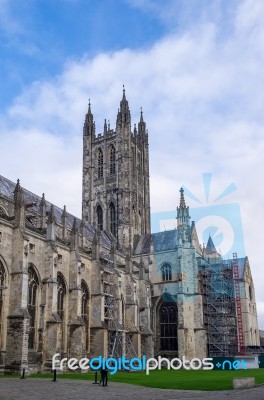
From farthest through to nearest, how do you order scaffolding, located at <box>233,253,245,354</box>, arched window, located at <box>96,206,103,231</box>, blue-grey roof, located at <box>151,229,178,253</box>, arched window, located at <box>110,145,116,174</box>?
arched window, located at <box>110,145,116,174</box>, arched window, located at <box>96,206,103,231</box>, blue-grey roof, located at <box>151,229,178,253</box>, scaffolding, located at <box>233,253,245,354</box>

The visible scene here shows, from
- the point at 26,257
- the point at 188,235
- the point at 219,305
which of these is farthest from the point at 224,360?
the point at 26,257

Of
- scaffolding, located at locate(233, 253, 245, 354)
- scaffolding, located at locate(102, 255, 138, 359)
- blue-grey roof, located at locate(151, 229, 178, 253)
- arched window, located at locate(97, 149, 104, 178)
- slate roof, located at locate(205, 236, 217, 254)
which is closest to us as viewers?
scaffolding, located at locate(102, 255, 138, 359)

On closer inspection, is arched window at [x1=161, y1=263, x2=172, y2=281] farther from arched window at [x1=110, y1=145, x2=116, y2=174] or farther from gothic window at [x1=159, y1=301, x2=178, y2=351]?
arched window at [x1=110, y1=145, x2=116, y2=174]

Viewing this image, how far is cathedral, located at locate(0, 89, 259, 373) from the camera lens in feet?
110

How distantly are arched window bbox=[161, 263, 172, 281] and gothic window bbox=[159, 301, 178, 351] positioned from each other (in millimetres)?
3091

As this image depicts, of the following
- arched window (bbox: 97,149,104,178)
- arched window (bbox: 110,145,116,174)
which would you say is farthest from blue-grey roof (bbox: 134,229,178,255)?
arched window (bbox: 97,149,104,178)

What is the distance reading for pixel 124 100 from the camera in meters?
70.6

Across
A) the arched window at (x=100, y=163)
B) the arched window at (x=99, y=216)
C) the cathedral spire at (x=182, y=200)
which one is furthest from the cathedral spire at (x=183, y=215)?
the arched window at (x=100, y=163)

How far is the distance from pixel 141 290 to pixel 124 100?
3159 centimetres

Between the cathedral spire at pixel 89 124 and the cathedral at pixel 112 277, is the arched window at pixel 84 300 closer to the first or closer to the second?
the cathedral at pixel 112 277

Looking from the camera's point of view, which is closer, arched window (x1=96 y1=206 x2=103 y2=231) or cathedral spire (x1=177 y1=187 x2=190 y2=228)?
cathedral spire (x1=177 y1=187 x2=190 y2=228)

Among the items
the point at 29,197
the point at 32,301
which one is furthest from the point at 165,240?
the point at 32,301

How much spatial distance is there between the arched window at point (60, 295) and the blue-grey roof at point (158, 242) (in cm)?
2299

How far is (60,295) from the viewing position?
38938 mm
